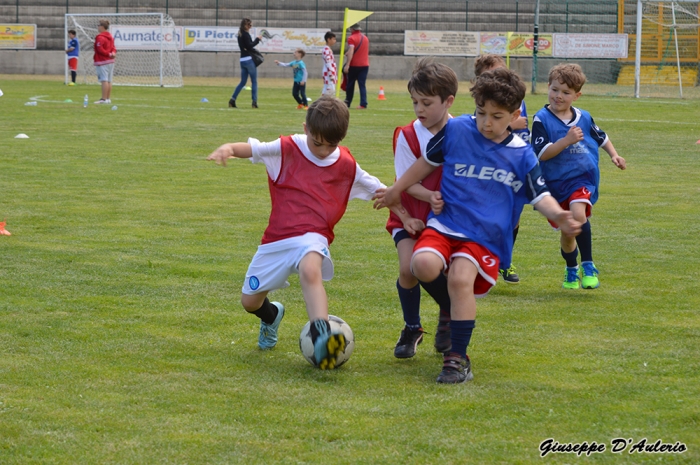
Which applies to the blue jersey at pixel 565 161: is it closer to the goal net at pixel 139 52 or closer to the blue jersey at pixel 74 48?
the blue jersey at pixel 74 48

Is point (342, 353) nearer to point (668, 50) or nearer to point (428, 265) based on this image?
point (428, 265)

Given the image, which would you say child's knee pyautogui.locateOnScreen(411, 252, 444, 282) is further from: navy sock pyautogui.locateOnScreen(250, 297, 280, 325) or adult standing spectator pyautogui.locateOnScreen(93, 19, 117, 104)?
adult standing spectator pyautogui.locateOnScreen(93, 19, 117, 104)

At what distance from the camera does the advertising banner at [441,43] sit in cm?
3431

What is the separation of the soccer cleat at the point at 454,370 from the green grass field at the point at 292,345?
0.08 meters

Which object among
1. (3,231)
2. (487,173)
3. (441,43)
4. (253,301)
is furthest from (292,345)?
(441,43)

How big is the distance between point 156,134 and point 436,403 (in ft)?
40.4

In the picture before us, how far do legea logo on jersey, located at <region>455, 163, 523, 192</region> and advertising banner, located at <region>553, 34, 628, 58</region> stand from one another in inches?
1098

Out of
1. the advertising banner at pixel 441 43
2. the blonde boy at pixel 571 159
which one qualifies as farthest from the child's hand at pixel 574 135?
the advertising banner at pixel 441 43

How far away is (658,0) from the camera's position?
26172 millimetres

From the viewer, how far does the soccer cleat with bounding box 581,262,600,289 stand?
19.8 feet

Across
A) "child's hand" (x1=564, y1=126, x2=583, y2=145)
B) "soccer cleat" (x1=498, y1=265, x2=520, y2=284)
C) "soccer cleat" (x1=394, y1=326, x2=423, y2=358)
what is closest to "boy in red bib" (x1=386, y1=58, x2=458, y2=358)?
"soccer cleat" (x1=394, y1=326, x2=423, y2=358)

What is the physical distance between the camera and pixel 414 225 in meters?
4.46

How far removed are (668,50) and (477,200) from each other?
27134 mm

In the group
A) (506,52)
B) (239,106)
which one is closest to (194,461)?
(239,106)
